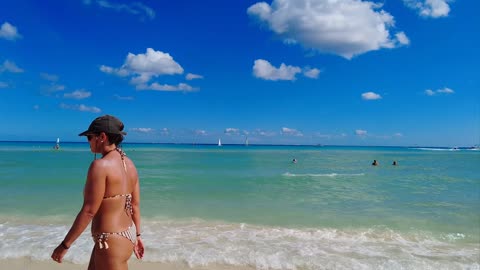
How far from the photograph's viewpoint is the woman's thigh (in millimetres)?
3109

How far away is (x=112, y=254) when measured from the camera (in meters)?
3.12

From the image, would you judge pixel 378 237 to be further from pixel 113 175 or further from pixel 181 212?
pixel 113 175

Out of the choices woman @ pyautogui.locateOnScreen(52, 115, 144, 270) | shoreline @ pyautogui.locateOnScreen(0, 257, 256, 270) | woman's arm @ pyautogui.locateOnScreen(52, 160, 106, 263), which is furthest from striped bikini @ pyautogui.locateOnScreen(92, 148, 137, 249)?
shoreline @ pyautogui.locateOnScreen(0, 257, 256, 270)

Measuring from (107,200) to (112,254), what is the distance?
0.48 metres

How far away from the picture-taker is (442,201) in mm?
14414

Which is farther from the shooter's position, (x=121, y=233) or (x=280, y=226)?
(x=280, y=226)

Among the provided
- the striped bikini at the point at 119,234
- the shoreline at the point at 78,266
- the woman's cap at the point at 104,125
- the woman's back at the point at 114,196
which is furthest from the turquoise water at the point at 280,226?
the woman's cap at the point at 104,125

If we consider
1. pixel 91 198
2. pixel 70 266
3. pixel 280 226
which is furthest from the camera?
pixel 280 226

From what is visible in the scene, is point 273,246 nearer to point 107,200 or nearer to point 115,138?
point 107,200

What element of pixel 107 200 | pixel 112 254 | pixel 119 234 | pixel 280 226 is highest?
pixel 107 200

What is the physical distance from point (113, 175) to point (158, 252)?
13.4 ft

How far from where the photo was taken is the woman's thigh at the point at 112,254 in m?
3.11

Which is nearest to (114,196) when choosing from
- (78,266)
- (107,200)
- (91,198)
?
(107,200)

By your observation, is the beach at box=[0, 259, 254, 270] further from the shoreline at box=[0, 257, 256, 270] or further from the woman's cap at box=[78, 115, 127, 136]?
the woman's cap at box=[78, 115, 127, 136]
